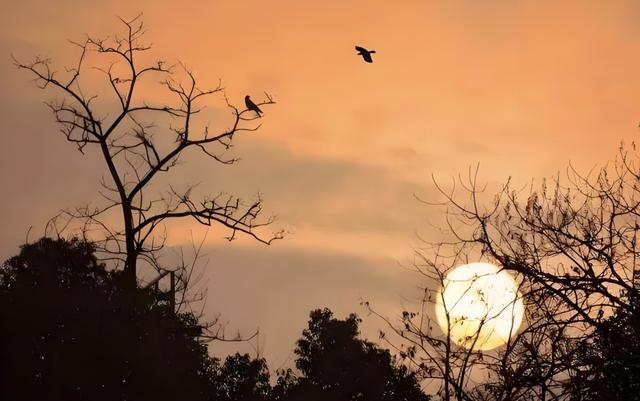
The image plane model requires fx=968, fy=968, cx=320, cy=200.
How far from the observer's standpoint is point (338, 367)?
160 feet

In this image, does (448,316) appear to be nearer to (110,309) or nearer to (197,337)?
(110,309)

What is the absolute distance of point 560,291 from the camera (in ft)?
35.8

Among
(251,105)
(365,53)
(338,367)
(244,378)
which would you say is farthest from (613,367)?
(338,367)

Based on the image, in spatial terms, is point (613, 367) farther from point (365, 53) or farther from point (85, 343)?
point (85, 343)

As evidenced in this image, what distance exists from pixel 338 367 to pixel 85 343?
31.4 meters

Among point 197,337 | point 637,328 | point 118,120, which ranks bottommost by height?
point 637,328

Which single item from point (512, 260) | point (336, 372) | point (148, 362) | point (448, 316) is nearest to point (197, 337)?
point (148, 362)

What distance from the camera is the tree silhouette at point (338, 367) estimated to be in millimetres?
45781

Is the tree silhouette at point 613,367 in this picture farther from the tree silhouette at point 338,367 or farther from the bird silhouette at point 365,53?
the tree silhouette at point 338,367

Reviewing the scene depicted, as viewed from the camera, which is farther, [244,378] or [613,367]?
[244,378]

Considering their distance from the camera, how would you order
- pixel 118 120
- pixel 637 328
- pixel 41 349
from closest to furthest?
1. pixel 637 328
2. pixel 41 349
3. pixel 118 120

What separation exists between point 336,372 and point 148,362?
30159mm

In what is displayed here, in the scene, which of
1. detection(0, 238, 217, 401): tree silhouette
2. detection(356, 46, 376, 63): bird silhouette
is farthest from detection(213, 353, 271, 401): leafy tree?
detection(356, 46, 376, 63): bird silhouette

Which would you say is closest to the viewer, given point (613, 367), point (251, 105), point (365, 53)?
point (613, 367)
